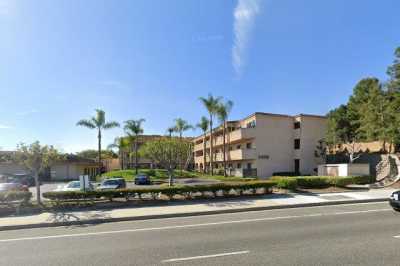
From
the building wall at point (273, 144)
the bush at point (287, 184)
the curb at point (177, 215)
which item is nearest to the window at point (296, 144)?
the building wall at point (273, 144)

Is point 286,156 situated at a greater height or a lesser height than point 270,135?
lesser

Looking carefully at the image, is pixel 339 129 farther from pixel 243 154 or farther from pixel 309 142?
pixel 243 154

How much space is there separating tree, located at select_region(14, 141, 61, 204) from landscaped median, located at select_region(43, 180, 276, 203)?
148 centimetres

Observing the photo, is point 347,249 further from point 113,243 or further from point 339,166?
point 339,166

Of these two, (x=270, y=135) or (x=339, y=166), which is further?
(x=270, y=135)

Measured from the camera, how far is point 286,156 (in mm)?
36312

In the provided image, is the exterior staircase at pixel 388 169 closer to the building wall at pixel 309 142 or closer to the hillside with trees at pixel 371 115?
the hillside with trees at pixel 371 115

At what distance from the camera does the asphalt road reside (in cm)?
592

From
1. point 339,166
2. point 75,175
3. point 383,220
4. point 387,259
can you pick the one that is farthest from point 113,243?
point 75,175

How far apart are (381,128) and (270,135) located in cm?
1294

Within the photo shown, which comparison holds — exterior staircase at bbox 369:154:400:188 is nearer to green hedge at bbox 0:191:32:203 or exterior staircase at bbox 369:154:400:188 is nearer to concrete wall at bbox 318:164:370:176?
concrete wall at bbox 318:164:370:176

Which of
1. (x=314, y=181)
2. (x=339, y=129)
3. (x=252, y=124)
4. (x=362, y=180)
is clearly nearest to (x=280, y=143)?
(x=252, y=124)

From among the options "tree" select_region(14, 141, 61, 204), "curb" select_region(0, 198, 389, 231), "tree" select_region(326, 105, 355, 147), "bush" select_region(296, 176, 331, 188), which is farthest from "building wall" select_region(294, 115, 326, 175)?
"tree" select_region(14, 141, 61, 204)

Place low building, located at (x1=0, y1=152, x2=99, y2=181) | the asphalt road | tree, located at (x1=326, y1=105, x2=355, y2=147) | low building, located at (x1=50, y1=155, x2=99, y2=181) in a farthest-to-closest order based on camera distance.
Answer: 1. low building, located at (x1=50, y1=155, x2=99, y2=181)
2. low building, located at (x1=0, y1=152, x2=99, y2=181)
3. tree, located at (x1=326, y1=105, x2=355, y2=147)
4. the asphalt road
